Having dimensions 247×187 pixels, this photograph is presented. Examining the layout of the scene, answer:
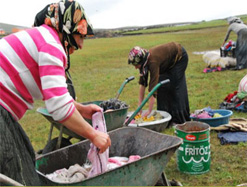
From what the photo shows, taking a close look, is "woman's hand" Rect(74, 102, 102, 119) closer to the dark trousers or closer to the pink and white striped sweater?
the pink and white striped sweater

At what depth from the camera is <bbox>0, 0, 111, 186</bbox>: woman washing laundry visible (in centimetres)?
204

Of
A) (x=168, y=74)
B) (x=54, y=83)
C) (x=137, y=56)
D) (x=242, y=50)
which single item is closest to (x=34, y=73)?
(x=54, y=83)

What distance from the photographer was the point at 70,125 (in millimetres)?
2119

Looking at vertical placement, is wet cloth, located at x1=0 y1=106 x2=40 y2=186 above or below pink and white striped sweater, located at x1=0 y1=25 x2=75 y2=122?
below

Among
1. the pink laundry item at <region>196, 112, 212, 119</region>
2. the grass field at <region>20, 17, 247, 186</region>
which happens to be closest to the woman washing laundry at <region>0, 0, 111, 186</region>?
the grass field at <region>20, 17, 247, 186</region>

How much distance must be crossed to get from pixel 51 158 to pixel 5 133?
3.62 ft

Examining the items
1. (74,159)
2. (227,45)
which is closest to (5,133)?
(74,159)

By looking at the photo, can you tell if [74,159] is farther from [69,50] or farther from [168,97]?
[168,97]

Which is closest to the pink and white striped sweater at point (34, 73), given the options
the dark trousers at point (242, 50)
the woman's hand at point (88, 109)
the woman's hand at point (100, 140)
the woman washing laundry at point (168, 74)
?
the woman's hand at point (100, 140)

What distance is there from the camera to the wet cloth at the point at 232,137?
4.91 meters

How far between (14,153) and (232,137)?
3.74 meters

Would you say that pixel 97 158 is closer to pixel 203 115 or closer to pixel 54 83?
pixel 54 83

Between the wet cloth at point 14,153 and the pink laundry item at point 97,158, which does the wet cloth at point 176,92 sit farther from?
the wet cloth at point 14,153

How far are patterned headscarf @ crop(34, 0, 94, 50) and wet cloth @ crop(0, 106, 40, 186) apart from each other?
0.66 meters
